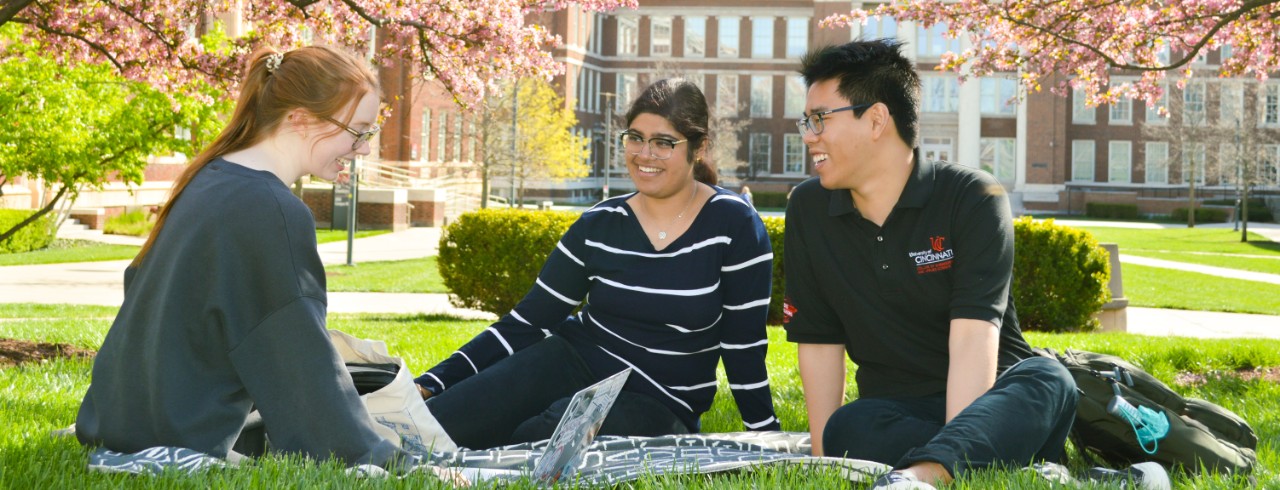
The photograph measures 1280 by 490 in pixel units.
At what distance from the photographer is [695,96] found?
4.26 meters

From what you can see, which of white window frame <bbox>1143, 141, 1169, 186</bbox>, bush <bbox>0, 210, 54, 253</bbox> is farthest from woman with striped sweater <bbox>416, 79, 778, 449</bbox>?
white window frame <bbox>1143, 141, 1169, 186</bbox>

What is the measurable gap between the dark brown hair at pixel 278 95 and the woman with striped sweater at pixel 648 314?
1.27 metres

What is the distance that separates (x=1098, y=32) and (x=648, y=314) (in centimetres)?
576

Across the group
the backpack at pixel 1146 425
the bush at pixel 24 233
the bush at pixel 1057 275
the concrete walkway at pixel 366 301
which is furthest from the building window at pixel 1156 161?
the backpack at pixel 1146 425

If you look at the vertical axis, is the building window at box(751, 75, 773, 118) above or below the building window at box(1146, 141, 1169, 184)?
above

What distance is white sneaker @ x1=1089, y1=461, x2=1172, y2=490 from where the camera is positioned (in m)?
2.87

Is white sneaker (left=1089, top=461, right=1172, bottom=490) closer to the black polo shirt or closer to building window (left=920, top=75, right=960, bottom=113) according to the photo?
the black polo shirt

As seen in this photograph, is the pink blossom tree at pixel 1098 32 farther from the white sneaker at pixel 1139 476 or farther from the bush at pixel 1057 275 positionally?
the white sneaker at pixel 1139 476

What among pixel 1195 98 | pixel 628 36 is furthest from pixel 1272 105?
pixel 628 36

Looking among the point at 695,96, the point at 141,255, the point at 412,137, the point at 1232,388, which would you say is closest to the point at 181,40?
the point at 695,96

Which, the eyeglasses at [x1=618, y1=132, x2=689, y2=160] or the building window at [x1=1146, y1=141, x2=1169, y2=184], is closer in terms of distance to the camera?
the eyeglasses at [x1=618, y1=132, x2=689, y2=160]

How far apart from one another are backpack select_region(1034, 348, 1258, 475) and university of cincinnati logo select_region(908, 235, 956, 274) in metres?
0.39

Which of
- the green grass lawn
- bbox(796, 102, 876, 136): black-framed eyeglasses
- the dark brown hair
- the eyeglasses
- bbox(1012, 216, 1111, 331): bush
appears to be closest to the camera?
the dark brown hair

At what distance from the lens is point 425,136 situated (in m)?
44.1
